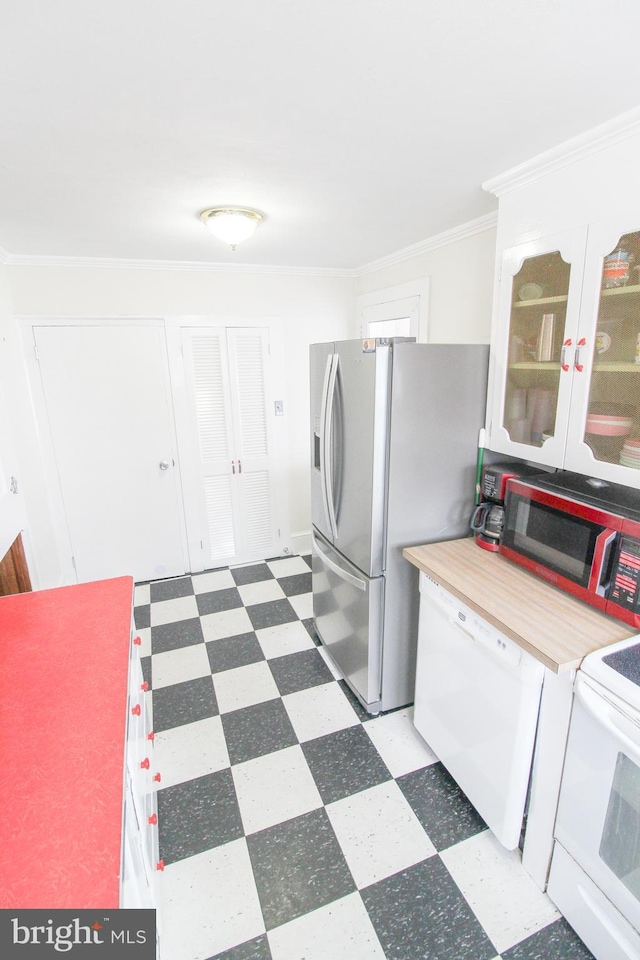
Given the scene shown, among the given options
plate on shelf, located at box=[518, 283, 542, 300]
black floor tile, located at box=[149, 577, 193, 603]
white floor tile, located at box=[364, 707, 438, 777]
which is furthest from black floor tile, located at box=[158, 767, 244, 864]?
plate on shelf, located at box=[518, 283, 542, 300]

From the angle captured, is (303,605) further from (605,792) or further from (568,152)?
(568,152)

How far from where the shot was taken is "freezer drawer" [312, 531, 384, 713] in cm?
192

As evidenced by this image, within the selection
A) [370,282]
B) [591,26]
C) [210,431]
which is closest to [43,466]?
[210,431]

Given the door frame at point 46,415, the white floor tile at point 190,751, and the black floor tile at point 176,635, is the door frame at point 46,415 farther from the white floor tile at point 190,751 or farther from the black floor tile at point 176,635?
the white floor tile at point 190,751

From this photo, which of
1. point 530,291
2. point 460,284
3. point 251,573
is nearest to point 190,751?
point 251,573

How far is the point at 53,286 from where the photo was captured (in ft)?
8.90

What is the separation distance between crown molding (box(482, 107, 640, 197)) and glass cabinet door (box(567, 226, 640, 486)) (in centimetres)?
24

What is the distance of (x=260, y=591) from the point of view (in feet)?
10.2

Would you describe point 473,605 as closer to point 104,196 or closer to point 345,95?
point 345,95

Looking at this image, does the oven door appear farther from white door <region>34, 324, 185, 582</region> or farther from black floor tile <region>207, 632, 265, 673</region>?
white door <region>34, 324, 185, 582</region>

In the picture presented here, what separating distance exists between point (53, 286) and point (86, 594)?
7.00 feet

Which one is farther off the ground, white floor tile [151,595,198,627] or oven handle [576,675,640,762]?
oven handle [576,675,640,762]

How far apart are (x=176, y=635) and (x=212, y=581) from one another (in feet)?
2.17

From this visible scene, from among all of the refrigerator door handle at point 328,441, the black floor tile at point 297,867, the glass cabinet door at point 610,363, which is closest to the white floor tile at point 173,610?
the refrigerator door handle at point 328,441
